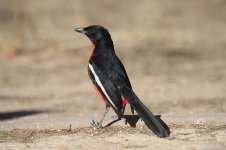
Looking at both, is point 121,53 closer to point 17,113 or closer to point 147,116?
point 17,113

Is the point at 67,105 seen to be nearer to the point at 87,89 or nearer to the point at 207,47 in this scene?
the point at 87,89

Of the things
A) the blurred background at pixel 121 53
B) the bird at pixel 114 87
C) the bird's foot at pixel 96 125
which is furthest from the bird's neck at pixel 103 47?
the blurred background at pixel 121 53

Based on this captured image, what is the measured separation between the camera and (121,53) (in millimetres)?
18922

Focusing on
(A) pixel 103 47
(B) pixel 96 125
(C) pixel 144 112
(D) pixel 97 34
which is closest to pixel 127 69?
(D) pixel 97 34

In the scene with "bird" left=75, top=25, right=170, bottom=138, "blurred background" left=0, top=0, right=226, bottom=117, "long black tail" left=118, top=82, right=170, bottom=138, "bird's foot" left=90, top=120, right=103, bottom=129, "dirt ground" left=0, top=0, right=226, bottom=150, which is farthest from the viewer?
"blurred background" left=0, top=0, right=226, bottom=117

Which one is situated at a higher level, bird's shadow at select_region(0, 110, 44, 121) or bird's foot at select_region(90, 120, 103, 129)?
bird's shadow at select_region(0, 110, 44, 121)

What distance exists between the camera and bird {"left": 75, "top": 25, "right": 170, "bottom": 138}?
23.8 ft

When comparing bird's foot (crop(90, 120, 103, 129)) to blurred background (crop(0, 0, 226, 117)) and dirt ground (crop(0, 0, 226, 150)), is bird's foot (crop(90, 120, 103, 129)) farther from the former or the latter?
blurred background (crop(0, 0, 226, 117))

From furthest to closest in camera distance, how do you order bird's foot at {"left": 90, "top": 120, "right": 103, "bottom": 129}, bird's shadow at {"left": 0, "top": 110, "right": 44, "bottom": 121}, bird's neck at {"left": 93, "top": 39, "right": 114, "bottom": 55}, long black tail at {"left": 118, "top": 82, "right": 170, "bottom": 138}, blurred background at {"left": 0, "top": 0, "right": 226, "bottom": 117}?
1. blurred background at {"left": 0, "top": 0, "right": 226, "bottom": 117}
2. bird's shadow at {"left": 0, "top": 110, "right": 44, "bottom": 121}
3. bird's neck at {"left": 93, "top": 39, "right": 114, "bottom": 55}
4. bird's foot at {"left": 90, "top": 120, "right": 103, "bottom": 129}
5. long black tail at {"left": 118, "top": 82, "right": 170, "bottom": 138}

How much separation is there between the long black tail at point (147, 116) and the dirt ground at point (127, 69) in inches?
3.6

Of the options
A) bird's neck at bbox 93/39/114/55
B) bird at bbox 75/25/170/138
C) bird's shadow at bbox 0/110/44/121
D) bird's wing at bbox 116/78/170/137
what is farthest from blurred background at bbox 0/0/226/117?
bird's wing at bbox 116/78/170/137

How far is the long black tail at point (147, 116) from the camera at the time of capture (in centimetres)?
714

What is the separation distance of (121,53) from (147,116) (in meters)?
11.7

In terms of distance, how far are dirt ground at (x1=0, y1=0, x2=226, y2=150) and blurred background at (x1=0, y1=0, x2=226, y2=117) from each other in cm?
2
